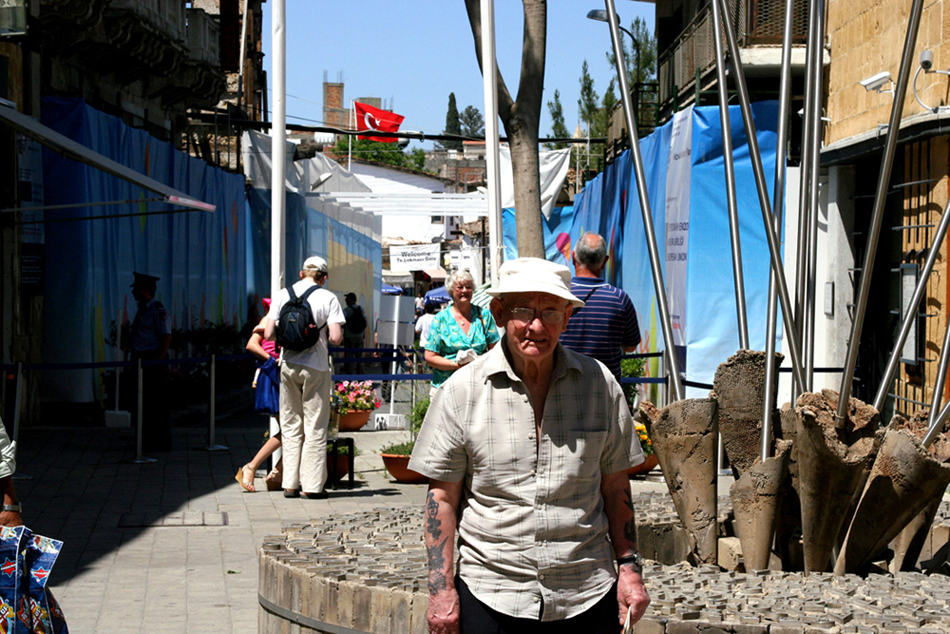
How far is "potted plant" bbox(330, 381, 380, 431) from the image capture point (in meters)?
14.0

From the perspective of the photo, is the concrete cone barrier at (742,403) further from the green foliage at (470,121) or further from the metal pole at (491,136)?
the green foliage at (470,121)

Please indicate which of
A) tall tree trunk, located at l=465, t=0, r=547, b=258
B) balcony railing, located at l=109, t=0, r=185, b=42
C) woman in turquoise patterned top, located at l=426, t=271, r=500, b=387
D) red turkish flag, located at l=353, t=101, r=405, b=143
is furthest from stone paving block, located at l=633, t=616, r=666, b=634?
red turkish flag, located at l=353, t=101, r=405, b=143

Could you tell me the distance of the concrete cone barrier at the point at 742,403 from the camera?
570 cm

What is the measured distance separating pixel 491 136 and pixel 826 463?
5.91m

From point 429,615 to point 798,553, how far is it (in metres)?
2.92

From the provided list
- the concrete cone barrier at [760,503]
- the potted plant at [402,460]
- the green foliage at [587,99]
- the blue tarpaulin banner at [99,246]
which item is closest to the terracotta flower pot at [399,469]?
the potted plant at [402,460]

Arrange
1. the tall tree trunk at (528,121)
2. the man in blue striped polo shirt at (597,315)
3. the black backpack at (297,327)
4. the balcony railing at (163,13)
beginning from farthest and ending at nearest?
the balcony railing at (163,13)
the tall tree trunk at (528,121)
the black backpack at (297,327)
the man in blue striped polo shirt at (597,315)

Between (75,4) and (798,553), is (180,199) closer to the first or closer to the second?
(75,4)

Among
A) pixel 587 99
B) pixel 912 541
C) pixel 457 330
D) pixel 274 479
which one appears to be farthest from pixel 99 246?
pixel 587 99

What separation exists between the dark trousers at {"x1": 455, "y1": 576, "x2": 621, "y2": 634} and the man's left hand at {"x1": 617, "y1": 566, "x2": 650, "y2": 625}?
0.03 metres

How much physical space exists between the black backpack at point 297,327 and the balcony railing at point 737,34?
704cm

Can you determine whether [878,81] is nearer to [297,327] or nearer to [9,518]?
[297,327]

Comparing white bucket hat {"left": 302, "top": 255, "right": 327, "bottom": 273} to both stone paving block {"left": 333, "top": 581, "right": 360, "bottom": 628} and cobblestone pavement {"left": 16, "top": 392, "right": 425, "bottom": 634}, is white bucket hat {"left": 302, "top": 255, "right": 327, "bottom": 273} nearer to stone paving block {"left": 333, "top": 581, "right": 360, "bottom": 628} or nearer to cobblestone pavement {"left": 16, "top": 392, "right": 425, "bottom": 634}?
cobblestone pavement {"left": 16, "top": 392, "right": 425, "bottom": 634}

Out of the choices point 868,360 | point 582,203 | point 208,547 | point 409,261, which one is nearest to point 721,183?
point 868,360
